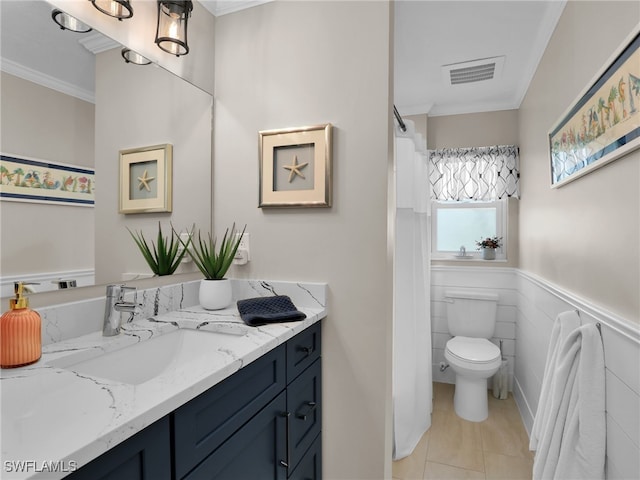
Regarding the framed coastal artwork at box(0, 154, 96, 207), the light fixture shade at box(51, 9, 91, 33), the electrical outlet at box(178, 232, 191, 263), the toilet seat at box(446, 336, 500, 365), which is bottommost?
the toilet seat at box(446, 336, 500, 365)

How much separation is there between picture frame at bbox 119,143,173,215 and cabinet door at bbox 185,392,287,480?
91 cm

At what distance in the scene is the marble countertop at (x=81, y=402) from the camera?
1.73 feet

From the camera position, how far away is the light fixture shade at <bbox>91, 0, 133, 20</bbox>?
1213 mm

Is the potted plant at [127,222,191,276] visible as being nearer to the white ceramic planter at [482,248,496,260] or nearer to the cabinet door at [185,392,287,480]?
the cabinet door at [185,392,287,480]

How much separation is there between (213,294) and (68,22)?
108 centimetres

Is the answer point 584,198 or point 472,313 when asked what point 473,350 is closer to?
point 472,313

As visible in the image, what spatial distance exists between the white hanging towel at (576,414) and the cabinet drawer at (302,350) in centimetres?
101

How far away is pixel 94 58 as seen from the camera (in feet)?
3.98

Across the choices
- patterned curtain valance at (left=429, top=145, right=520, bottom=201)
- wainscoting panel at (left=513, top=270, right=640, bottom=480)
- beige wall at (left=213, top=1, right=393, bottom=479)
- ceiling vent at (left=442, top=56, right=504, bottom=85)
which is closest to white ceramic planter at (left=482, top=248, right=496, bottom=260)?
patterned curtain valance at (left=429, top=145, right=520, bottom=201)

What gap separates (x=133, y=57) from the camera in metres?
1.36

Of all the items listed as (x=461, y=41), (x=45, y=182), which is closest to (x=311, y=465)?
(x=45, y=182)

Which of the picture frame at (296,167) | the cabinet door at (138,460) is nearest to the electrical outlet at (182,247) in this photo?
the picture frame at (296,167)

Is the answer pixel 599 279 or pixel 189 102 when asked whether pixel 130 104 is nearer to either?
pixel 189 102

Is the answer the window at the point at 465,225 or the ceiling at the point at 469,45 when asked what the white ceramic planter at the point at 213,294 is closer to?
the ceiling at the point at 469,45
